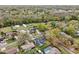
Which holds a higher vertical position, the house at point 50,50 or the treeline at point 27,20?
the treeline at point 27,20

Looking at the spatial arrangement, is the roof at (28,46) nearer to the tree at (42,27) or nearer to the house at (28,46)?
the house at (28,46)

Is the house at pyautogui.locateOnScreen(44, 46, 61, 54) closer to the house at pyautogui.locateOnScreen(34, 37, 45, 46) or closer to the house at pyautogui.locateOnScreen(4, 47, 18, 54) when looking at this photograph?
the house at pyautogui.locateOnScreen(34, 37, 45, 46)

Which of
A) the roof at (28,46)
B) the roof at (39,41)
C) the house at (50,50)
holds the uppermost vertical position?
the roof at (39,41)

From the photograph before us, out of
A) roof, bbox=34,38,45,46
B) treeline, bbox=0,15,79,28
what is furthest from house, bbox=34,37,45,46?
treeline, bbox=0,15,79,28

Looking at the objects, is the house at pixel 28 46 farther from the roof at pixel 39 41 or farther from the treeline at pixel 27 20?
A: the treeline at pixel 27 20

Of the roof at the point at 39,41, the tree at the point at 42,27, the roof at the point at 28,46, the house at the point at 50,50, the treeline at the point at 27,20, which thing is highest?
the treeline at the point at 27,20

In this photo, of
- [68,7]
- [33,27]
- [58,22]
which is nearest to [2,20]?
[33,27]

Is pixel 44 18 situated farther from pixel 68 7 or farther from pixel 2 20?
pixel 2 20

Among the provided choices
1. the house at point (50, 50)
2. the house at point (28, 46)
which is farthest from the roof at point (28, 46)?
the house at point (50, 50)

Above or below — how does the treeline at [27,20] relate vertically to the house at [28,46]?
above

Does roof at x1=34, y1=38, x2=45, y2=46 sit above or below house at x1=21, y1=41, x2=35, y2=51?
above

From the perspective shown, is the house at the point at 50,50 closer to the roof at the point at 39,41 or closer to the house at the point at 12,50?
the roof at the point at 39,41

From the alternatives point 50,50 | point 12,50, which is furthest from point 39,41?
point 12,50
